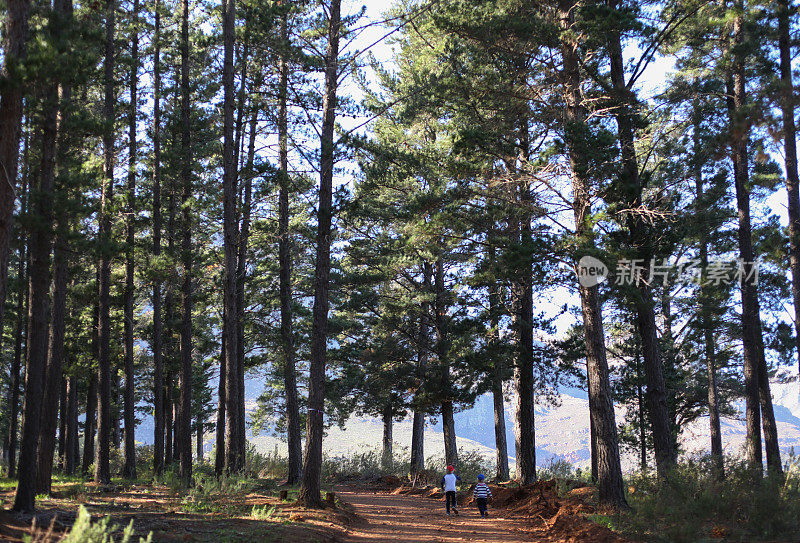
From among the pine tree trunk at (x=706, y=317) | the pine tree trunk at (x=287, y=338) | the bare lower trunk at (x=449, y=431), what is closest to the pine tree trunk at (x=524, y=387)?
the bare lower trunk at (x=449, y=431)

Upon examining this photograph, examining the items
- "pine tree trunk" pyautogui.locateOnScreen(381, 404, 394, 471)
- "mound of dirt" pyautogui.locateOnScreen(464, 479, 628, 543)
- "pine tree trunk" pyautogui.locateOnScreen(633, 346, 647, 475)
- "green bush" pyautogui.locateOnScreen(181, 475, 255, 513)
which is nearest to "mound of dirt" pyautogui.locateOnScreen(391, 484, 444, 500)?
"mound of dirt" pyautogui.locateOnScreen(464, 479, 628, 543)

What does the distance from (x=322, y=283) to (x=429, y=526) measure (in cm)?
606

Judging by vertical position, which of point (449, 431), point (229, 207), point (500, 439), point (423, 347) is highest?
point (229, 207)

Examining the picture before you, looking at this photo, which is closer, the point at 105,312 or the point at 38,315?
the point at 38,315

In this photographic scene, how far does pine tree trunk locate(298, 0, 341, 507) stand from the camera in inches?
526

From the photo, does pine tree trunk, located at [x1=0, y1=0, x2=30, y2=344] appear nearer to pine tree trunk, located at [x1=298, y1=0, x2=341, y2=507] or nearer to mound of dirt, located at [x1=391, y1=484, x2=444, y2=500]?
pine tree trunk, located at [x1=298, y1=0, x2=341, y2=507]

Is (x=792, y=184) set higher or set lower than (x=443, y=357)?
higher

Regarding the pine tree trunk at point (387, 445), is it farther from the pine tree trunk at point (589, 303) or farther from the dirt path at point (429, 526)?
the pine tree trunk at point (589, 303)

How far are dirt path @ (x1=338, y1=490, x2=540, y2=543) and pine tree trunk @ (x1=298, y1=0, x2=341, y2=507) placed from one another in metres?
1.70

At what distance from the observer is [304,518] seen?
38.6 ft

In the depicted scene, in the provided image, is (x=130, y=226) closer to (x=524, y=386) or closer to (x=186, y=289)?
(x=186, y=289)

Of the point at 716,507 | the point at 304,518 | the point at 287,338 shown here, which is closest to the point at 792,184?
the point at 716,507

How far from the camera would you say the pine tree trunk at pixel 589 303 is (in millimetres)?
12078

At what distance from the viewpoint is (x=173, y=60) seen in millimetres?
20875
